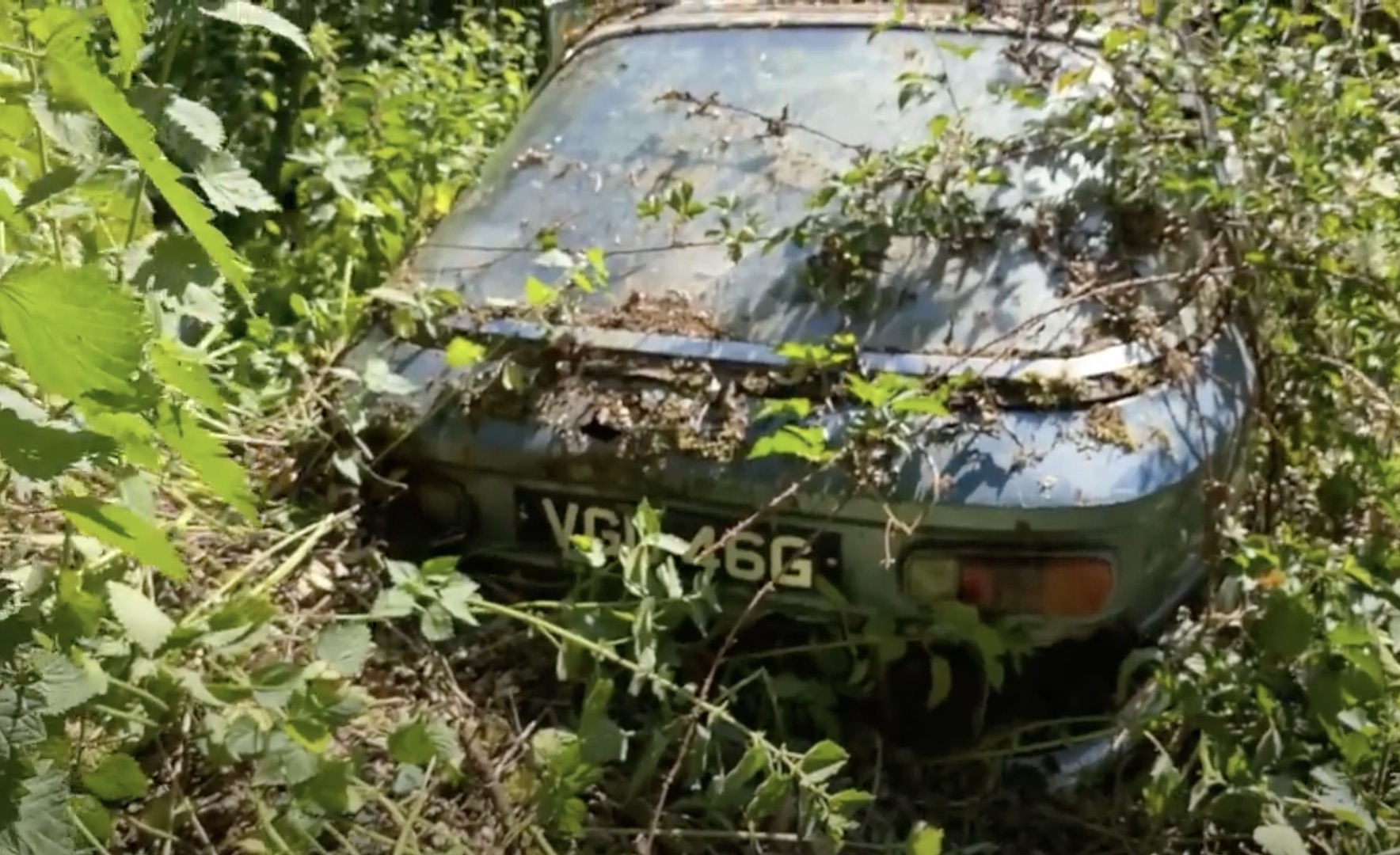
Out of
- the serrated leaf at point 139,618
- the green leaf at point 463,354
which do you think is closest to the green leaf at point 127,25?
the serrated leaf at point 139,618

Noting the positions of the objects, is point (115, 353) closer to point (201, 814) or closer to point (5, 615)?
point (5, 615)

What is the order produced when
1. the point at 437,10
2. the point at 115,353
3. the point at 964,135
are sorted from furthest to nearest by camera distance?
the point at 437,10
the point at 964,135
the point at 115,353

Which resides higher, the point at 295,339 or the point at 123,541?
the point at 123,541

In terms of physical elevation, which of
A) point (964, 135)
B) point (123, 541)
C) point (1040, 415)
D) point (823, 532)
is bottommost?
point (823, 532)

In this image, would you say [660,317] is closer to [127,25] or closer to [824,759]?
[824,759]

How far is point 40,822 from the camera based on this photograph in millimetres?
1474

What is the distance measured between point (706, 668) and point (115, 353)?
144 centimetres

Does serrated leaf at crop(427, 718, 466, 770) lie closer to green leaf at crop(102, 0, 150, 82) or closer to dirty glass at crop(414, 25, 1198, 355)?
dirty glass at crop(414, 25, 1198, 355)

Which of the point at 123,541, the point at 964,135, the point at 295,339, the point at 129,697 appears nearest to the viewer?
the point at 123,541

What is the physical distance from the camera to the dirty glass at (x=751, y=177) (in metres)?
2.38

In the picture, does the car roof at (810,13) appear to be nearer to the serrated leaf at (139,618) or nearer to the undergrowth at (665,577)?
the undergrowth at (665,577)

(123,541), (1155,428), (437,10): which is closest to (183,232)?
(123,541)

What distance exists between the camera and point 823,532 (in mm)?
2211

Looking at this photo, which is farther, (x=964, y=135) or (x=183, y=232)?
(x=964, y=135)
